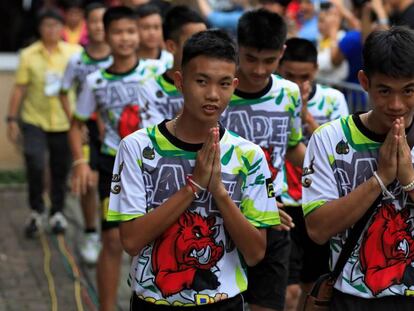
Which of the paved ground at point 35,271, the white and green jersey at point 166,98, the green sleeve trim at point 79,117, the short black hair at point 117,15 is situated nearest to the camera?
the white and green jersey at point 166,98

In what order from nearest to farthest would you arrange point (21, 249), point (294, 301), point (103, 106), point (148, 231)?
point (148, 231) → point (294, 301) → point (103, 106) → point (21, 249)

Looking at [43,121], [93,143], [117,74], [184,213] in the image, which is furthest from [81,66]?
[184,213]

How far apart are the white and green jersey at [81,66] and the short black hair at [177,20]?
1.74m

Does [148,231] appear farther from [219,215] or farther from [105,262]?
[105,262]

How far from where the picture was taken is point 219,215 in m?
4.20

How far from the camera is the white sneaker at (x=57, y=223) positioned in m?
9.88

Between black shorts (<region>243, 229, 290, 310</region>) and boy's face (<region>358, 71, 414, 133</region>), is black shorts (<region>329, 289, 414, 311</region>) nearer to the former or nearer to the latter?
boy's face (<region>358, 71, 414, 133</region>)

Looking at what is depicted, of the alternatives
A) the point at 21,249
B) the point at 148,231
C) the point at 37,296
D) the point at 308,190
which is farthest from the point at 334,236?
the point at 21,249

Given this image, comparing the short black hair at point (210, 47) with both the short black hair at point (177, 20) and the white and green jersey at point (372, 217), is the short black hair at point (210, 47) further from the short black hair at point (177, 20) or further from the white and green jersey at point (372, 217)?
the short black hair at point (177, 20)

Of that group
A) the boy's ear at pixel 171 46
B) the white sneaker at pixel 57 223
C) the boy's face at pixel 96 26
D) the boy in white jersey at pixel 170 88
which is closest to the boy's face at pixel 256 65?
the boy in white jersey at pixel 170 88

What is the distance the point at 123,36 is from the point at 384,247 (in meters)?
3.86

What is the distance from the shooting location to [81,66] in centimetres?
867

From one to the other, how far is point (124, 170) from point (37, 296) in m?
3.92

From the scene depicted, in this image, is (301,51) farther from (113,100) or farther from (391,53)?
(391,53)
